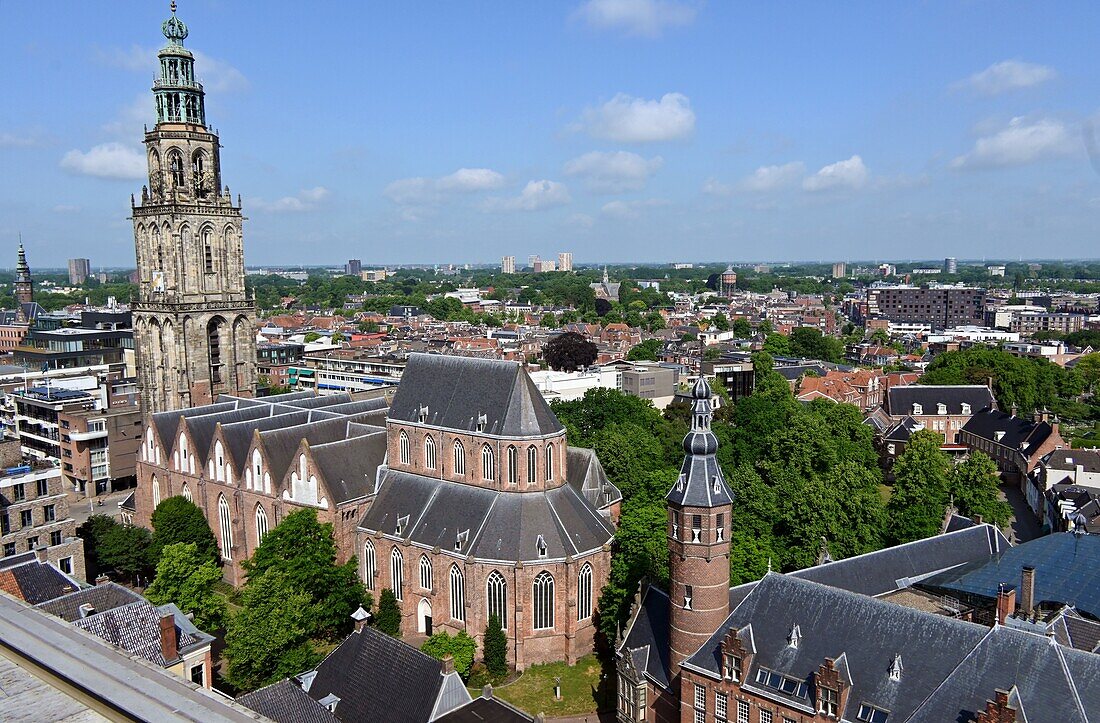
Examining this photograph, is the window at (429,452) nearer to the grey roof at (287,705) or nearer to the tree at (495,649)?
the tree at (495,649)

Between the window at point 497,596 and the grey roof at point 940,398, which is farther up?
the grey roof at point 940,398

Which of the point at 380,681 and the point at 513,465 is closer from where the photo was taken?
the point at 380,681

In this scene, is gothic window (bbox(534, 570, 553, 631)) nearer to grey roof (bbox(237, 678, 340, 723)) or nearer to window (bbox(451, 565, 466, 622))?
window (bbox(451, 565, 466, 622))

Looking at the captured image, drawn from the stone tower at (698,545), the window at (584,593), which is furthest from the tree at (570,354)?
the stone tower at (698,545)

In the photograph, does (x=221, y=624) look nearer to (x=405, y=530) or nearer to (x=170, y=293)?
(x=405, y=530)

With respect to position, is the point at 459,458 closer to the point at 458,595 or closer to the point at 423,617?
the point at 458,595

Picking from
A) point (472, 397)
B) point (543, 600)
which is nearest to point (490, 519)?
point (543, 600)
